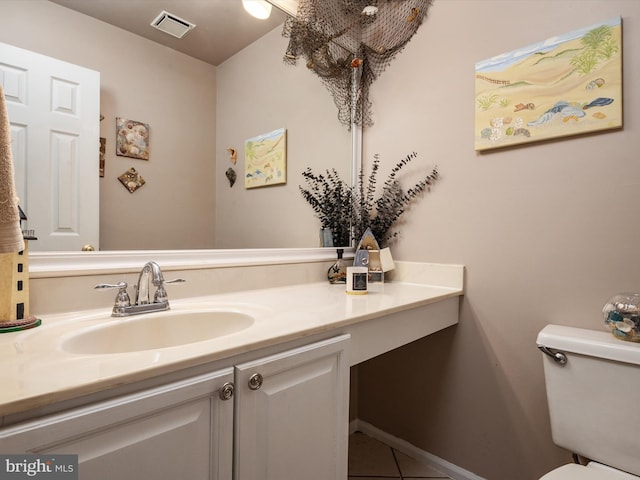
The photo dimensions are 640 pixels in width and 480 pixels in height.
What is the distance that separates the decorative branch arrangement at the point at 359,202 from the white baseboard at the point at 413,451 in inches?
37.1

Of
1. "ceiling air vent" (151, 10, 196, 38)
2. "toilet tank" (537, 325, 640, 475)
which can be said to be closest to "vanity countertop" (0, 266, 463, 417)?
"toilet tank" (537, 325, 640, 475)

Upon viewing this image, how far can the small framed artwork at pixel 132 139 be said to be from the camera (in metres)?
1.06

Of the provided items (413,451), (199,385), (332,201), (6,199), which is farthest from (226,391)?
(413,451)

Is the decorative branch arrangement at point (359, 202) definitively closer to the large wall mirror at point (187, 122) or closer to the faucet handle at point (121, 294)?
the large wall mirror at point (187, 122)

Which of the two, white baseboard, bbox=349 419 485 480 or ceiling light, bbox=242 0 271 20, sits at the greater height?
ceiling light, bbox=242 0 271 20

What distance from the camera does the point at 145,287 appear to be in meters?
1.02

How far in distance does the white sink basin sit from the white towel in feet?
0.77

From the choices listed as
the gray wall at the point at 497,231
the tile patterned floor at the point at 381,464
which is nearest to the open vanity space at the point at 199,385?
the gray wall at the point at 497,231

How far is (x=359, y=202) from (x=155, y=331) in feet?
3.73

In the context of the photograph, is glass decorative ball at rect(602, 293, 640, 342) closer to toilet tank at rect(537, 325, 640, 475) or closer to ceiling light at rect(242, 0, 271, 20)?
toilet tank at rect(537, 325, 640, 475)

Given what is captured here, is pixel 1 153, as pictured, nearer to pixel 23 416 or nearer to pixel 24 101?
pixel 24 101

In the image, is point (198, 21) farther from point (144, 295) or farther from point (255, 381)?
point (255, 381)

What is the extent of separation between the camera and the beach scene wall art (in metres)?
1.08

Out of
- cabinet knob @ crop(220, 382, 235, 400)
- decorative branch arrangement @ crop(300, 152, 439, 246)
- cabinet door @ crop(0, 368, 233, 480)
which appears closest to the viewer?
cabinet door @ crop(0, 368, 233, 480)
